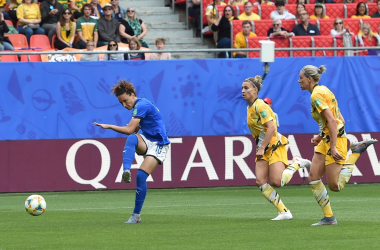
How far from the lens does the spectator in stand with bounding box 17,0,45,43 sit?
20.1m

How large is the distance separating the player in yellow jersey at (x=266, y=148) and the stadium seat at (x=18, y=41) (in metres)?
9.83

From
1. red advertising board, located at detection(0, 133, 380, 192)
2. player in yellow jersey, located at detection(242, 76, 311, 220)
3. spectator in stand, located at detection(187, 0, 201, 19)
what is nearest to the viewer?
player in yellow jersey, located at detection(242, 76, 311, 220)

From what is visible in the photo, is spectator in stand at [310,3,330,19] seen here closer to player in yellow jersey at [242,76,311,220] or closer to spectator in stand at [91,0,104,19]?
spectator in stand at [91,0,104,19]

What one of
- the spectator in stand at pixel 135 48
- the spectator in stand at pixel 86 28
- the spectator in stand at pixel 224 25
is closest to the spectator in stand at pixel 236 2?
the spectator in stand at pixel 224 25

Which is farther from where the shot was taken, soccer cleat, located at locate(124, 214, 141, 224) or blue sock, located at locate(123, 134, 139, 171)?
soccer cleat, located at locate(124, 214, 141, 224)

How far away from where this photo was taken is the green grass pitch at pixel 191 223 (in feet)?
28.0

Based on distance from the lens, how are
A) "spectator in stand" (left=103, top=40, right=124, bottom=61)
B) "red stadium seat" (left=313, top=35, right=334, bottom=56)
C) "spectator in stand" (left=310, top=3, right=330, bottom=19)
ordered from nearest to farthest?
"spectator in stand" (left=103, top=40, right=124, bottom=61) → "red stadium seat" (left=313, top=35, right=334, bottom=56) → "spectator in stand" (left=310, top=3, right=330, bottom=19)

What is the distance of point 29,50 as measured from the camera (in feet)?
62.9

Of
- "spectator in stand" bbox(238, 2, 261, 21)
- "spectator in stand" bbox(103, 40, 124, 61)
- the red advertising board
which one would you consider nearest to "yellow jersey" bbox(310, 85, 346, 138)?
the red advertising board

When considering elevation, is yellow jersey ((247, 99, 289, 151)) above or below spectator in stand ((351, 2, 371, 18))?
below

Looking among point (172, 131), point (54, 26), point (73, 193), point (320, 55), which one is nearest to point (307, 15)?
point (320, 55)

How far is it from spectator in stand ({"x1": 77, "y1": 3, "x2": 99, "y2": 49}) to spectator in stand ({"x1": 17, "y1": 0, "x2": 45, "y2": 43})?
982mm

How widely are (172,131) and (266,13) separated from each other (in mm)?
5552

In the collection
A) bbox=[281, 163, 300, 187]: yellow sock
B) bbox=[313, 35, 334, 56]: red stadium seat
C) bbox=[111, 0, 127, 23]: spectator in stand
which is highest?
bbox=[111, 0, 127, 23]: spectator in stand
